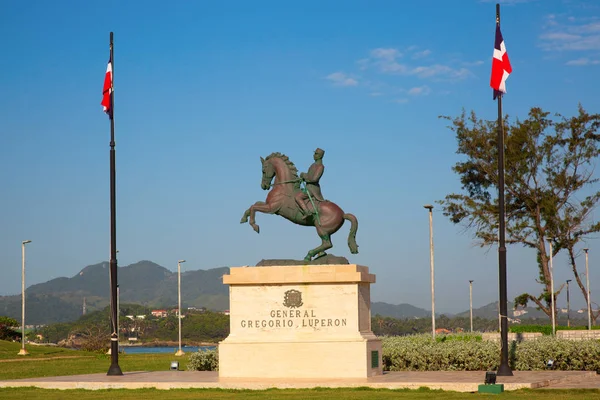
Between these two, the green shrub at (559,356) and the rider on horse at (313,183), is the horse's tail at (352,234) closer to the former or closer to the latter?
the rider on horse at (313,183)

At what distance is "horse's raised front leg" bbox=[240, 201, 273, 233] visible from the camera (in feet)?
97.7

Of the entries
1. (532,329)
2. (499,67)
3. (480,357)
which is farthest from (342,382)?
(532,329)

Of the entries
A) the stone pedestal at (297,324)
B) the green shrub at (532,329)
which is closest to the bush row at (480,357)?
the stone pedestal at (297,324)

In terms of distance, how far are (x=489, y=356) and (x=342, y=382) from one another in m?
7.44

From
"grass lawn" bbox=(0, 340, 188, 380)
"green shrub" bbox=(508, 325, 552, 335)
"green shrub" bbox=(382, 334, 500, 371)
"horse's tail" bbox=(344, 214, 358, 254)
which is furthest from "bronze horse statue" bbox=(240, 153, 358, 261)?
"green shrub" bbox=(508, 325, 552, 335)

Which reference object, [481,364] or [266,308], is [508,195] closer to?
[481,364]

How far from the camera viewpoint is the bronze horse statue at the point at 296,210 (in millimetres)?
29484

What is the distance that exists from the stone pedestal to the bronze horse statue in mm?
1112

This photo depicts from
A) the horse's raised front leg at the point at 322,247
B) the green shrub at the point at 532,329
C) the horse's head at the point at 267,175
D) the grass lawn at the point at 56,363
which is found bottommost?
the grass lawn at the point at 56,363

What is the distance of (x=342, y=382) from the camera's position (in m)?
26.3

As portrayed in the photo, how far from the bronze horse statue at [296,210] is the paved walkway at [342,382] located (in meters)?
4.25

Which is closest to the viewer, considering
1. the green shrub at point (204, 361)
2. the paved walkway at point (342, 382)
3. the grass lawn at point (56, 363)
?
the paved walkway at point (342, 382)

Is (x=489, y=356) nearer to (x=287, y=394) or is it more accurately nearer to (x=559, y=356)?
(x=559, y=356)

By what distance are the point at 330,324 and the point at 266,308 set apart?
6.23ft
